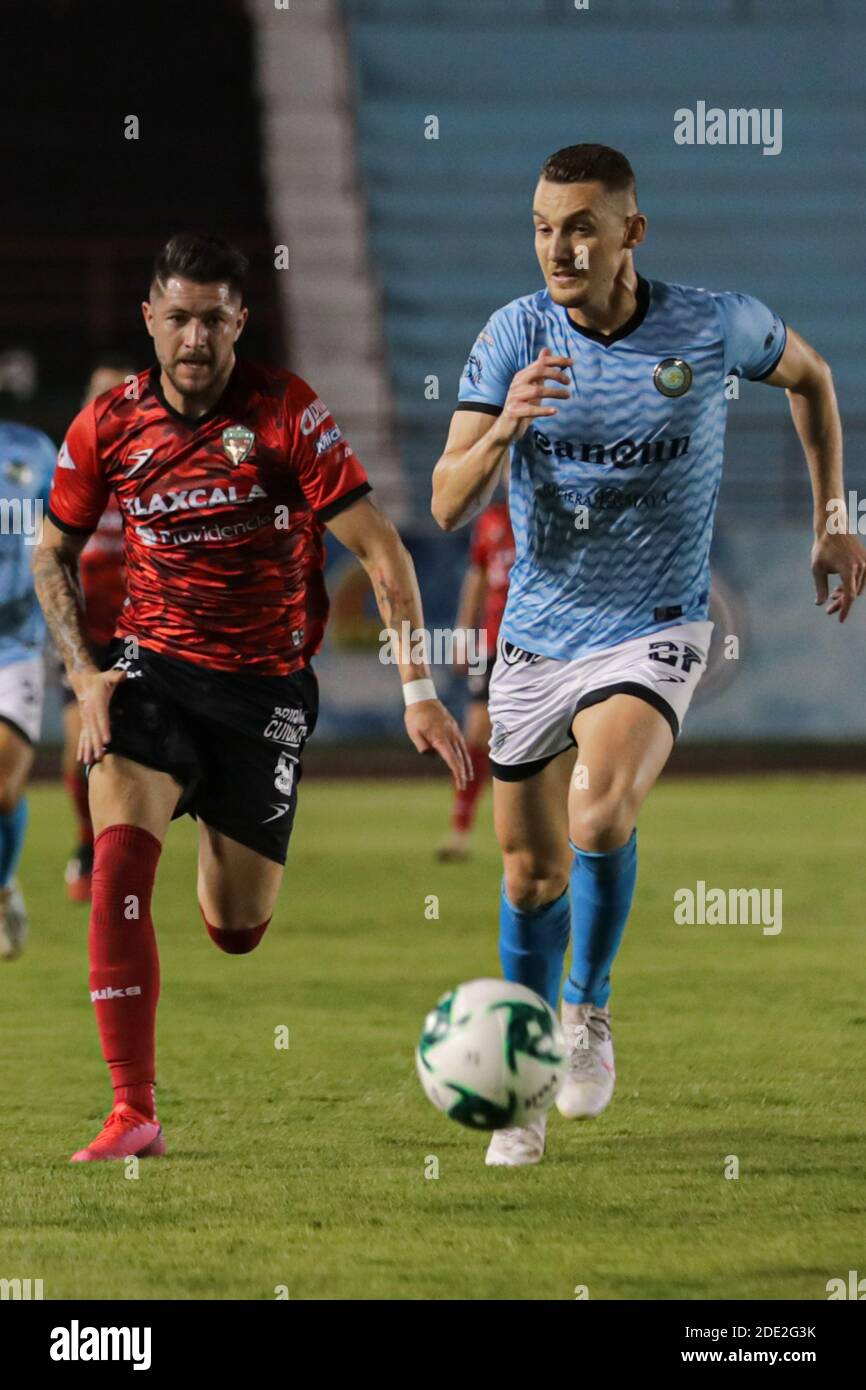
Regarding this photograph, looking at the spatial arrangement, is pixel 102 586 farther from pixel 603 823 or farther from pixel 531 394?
pixel 531 394

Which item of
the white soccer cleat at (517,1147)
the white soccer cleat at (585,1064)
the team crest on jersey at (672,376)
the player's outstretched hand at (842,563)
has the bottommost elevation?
the white soccer cleat at (517,1147)

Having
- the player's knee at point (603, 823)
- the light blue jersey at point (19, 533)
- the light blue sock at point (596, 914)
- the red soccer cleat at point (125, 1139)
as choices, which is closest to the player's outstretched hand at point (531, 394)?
the player's knee at point (603, 823)

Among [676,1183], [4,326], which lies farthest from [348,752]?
[676,1183]

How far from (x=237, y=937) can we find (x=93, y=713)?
1.10 metres

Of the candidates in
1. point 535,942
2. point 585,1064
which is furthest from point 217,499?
point 585,1064

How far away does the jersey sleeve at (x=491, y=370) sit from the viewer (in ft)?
16.7

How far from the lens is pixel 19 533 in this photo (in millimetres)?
8328

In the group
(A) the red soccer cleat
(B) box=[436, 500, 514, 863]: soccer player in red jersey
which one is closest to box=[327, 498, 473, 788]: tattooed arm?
(A) the red soccer cleat

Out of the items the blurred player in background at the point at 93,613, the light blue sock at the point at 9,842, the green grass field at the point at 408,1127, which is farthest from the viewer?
the blurred player in background at the point at 93,613

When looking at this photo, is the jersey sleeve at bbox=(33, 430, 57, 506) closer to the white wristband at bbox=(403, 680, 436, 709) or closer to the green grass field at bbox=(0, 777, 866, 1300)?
the green grass field at bbox=(0, 777, 866, 1300)

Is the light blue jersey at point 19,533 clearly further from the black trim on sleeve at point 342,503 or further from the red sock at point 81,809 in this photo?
the black trim on sleeve at point 342,503

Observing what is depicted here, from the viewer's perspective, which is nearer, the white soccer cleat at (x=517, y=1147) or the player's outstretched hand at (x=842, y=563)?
the white soccer cleat at (x=517, y=1147)

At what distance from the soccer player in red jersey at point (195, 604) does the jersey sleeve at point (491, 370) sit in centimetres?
33
